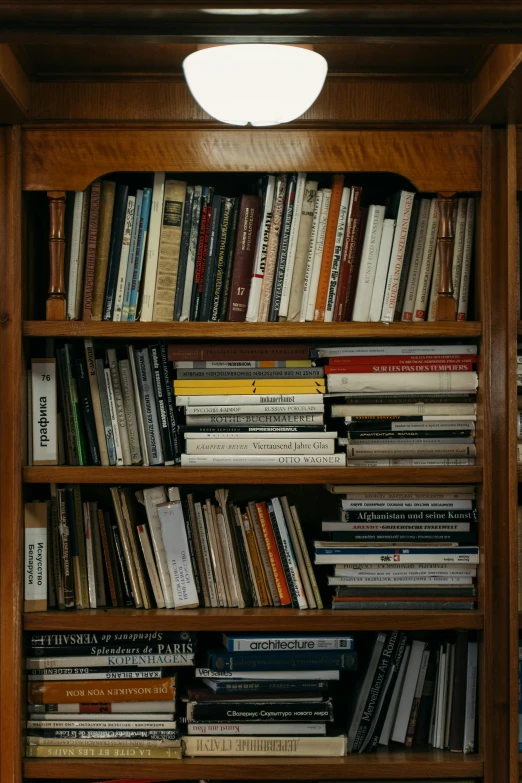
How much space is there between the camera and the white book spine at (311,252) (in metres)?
1.91

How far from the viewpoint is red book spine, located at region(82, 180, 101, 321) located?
6.21ft

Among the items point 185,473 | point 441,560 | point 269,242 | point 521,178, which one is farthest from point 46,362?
point 521,178

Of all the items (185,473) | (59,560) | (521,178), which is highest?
(521,178)

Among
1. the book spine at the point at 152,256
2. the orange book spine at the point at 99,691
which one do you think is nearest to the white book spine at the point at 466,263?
the book spine at the point at 152,256

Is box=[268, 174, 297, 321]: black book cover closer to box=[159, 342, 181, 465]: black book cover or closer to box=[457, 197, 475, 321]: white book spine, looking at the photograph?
box=[159, 342, 181, 465]: black book cover

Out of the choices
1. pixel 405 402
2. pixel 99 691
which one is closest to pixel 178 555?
pixel 99 691

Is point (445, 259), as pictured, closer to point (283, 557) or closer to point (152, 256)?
point (152, 256)

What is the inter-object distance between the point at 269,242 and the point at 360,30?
0.99 meters

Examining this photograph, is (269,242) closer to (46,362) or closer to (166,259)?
(166,259)

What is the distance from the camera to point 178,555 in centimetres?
194

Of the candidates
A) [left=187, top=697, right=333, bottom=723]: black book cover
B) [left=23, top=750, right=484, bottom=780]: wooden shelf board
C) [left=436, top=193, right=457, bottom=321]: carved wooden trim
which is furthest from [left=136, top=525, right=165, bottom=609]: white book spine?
[left=436, top=193, right=457, bottom=321]: carved wooden trim

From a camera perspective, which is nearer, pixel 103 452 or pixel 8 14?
pixel 8 14

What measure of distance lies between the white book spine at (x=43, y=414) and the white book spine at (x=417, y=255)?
0.83 m

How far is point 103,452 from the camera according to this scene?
194 centimetres
